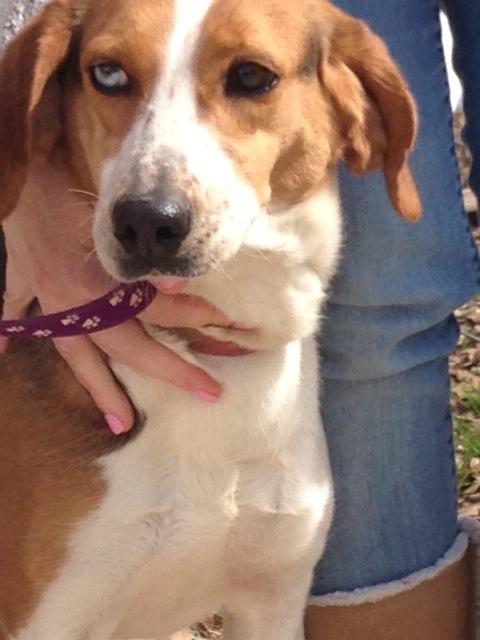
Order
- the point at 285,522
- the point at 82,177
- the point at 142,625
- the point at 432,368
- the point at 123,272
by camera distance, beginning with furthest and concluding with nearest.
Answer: the point at 432,368
the point at 142,625
the point at 285,522
the point at 82,177
the point at 123,272

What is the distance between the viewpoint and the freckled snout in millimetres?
1725

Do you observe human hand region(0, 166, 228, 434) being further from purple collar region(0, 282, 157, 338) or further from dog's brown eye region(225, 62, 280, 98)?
dog's brown eye region(225, 62, 280, 98)

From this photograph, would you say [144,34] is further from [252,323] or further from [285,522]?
[285,522]

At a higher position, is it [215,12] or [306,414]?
[215,12]

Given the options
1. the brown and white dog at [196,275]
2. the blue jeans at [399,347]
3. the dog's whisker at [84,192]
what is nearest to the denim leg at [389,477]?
the blue jeans at [399,347]

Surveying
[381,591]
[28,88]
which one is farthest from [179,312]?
[381,591]

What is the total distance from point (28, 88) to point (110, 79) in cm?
13

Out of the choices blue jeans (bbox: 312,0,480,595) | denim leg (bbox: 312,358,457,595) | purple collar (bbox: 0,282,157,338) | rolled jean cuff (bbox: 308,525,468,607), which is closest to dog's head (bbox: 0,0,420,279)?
purple collar (bbox: 0,282,157,338)

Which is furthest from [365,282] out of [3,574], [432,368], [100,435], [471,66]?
[3,574]

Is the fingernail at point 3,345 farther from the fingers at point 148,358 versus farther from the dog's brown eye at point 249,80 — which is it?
the dog's brown eye at point 249,80

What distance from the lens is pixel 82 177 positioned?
201cm

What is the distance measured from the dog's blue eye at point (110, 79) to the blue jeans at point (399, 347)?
0.60 m

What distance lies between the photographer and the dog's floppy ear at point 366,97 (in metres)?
2.06

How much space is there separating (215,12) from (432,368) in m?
1.00
